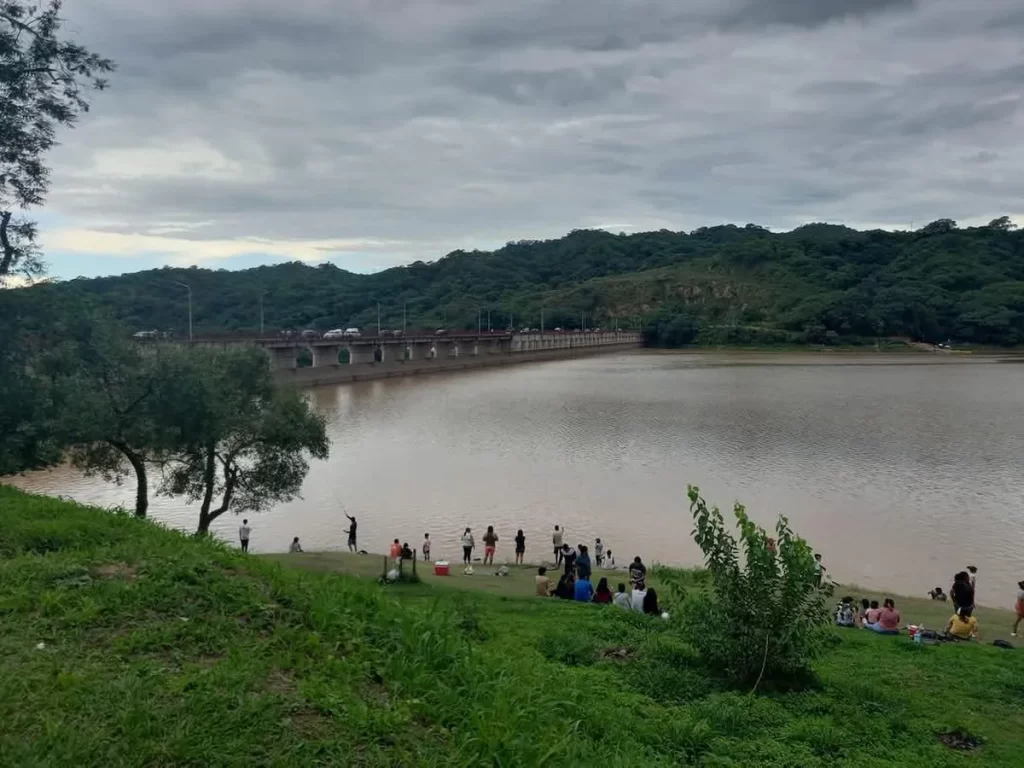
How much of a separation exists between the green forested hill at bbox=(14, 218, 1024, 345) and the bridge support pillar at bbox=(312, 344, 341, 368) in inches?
1289

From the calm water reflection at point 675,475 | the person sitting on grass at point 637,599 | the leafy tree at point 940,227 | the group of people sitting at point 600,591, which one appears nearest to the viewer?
the group of people sitting at point 600,591

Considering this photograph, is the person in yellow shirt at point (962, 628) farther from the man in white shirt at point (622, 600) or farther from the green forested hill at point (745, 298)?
the green forested hill at point (745, 298)

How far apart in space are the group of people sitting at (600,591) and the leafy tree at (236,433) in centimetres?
935

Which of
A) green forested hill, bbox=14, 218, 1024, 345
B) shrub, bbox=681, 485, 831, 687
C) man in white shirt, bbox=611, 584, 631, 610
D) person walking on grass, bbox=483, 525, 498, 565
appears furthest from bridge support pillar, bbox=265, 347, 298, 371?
shrub, bbox=681, 485, 831, 687

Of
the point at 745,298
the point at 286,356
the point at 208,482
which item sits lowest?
the point at 208,482

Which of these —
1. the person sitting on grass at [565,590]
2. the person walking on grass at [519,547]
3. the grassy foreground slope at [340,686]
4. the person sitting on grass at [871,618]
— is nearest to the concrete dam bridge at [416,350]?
the person walking on grass at [519,547]

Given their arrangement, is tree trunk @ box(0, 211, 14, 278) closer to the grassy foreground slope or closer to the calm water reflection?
the grassy foreground slope

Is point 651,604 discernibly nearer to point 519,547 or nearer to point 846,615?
point 846,615

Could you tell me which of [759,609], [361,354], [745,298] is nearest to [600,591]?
[759,609]

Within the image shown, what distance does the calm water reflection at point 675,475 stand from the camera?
2392 cm

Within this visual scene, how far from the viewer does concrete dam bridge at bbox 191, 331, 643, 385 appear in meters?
76.0

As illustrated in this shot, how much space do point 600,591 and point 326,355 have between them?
72.6 meters

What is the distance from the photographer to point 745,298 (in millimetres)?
165125

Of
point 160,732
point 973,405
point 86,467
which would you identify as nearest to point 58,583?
point 160,732
